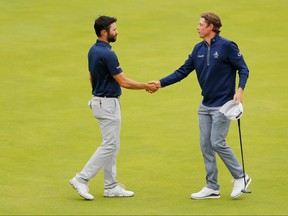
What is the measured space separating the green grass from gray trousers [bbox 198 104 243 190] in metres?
0.35

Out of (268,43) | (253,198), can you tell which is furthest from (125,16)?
(253,198)

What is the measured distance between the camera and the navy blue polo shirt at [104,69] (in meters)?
12.4

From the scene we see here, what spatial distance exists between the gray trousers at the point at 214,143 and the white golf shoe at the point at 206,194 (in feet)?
0.17

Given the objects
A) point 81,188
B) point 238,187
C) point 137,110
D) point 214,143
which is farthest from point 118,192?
point 137,110

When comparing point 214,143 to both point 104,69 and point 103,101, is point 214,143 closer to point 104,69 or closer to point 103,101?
point 103,101

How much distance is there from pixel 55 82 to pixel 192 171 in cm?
585

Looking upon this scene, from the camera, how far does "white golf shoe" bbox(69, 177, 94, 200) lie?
490 inches

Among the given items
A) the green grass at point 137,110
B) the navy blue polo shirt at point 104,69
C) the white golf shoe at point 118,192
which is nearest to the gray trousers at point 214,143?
the green grass at point 137,110

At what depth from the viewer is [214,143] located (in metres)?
12.4

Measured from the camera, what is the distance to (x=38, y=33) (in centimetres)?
2247

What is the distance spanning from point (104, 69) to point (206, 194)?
6.74 feet

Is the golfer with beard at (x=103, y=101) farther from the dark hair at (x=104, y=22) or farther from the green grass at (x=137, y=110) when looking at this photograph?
the green grass at (x=137, y=110)

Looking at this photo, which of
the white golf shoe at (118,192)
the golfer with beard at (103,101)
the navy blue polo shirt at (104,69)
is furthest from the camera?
the white golf shoe at (118,192)

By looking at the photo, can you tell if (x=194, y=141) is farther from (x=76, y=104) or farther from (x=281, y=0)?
(x=281, y=0)
